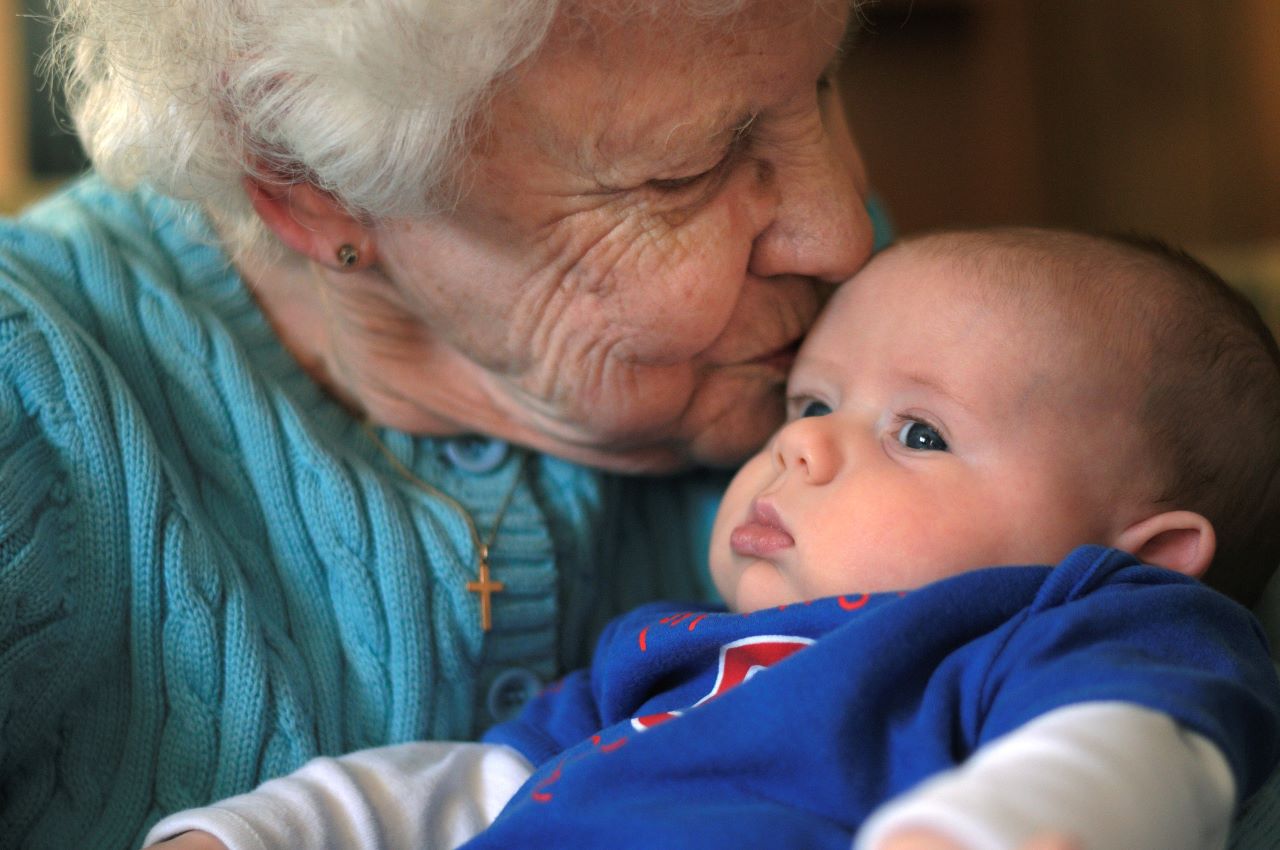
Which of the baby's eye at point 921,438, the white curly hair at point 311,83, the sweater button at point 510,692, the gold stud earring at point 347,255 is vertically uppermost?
the white curly hair at point 311,83

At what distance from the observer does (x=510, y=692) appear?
57.7 inches

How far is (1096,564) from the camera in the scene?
0.98 m

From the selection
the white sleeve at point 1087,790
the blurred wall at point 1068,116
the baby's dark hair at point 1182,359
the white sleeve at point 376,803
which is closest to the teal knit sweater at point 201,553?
the white sleeve at point 376,803

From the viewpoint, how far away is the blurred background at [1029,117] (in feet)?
13.3

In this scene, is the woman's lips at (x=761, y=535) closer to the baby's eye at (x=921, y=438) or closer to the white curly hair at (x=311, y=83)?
the baby's eye at (x=921, y=438)

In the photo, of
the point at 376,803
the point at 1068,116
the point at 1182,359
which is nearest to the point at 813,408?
the point at 1182,359

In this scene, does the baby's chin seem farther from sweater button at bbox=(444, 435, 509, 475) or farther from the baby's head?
sweater button at bbox=(444, 435, 509, 475)

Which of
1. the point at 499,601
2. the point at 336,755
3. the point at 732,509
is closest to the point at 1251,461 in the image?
the point at 732,509

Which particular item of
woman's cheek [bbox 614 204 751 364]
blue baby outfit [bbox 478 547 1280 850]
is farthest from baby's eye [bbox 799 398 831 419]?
blue baby outfit [bbox 478 547 1280 850]

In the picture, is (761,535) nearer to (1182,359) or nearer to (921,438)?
(921,438)

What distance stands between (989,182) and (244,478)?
12.5ft

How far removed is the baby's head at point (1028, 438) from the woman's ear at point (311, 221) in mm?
515

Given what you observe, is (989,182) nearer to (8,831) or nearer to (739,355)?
(739,355)

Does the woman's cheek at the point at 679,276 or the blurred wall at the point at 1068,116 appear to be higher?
the woman's cheek at the point at 679,276
